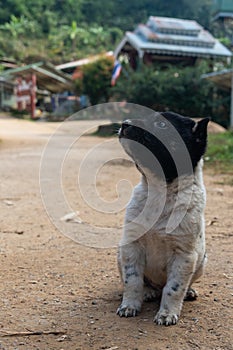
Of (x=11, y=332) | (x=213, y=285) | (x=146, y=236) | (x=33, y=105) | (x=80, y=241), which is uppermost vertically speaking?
(x=146, y=236)

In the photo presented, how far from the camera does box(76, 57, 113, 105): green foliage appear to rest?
105 feet

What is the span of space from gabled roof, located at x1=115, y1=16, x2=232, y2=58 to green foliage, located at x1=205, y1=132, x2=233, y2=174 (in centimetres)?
1605

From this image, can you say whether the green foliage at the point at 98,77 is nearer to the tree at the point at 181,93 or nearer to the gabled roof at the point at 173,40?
the gabled roof at the point at 173,40

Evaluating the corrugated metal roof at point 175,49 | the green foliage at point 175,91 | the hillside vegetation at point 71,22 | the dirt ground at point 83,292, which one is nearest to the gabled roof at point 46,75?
the corrugated metal roof at point 175,49

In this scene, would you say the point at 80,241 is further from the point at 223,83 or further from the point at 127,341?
the point at 223,83

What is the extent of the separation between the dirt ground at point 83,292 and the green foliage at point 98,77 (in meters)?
25.4

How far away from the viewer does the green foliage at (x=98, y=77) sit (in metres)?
31.9

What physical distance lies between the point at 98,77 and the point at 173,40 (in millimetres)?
5528

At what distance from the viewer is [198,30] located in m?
31.0

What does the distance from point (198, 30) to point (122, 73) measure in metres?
5.96

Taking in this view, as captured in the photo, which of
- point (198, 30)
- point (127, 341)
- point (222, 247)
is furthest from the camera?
point (198, 30)

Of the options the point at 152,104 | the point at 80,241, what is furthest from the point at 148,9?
the point at 80,241

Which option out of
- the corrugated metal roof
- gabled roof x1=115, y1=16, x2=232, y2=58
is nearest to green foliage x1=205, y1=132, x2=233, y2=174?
the corrugated metal roof

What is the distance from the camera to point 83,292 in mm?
3721
